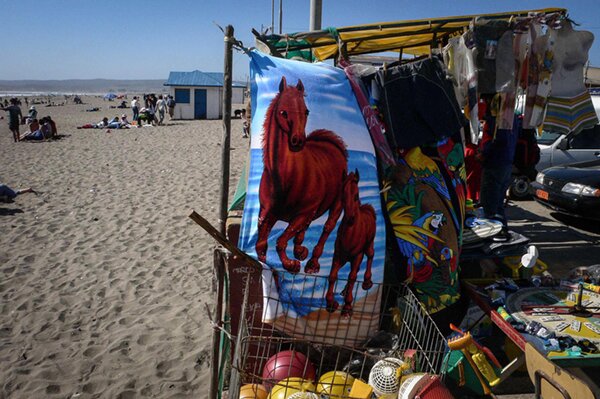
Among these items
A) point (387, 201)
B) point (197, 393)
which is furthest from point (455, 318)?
point (197, 393)

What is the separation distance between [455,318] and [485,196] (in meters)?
2.06

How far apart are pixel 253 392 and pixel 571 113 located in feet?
11.5

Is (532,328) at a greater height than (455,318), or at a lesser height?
greater

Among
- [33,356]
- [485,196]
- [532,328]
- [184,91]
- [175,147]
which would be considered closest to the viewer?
[532,328]

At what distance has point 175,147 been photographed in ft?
51.6

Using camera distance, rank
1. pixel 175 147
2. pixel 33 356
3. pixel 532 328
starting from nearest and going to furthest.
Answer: pixel 532 328 < pixel 33 356 < pixel 175 147

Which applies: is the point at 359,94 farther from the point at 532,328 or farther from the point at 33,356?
the point at 33,356

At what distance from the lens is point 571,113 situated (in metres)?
3.87

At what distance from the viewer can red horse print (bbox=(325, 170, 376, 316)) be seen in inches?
118

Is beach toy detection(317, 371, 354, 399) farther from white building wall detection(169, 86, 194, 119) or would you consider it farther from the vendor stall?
white building wall detection(169, 86, 194, 119)

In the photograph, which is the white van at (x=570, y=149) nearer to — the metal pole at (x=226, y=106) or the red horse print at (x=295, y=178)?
the red horse print at (x=295, y=178)

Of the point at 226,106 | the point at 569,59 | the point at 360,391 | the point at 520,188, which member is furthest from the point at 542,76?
the point at 520,188

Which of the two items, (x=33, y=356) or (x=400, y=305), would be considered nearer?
(x=400, y=305)

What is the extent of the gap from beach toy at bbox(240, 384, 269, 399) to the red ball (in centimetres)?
7
